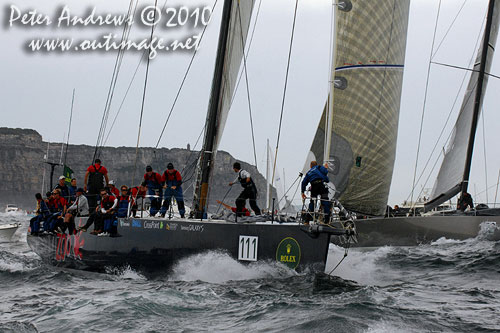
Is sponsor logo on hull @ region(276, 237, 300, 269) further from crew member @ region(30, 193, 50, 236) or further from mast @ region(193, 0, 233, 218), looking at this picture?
crew member @ region(30, 193, 50, 236)

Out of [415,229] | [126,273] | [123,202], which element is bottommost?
[126,273]

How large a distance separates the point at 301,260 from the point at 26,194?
126 meters

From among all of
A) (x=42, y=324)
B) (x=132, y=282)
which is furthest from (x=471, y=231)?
(x=42, y=324)

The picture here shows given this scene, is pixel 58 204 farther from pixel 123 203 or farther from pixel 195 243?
pixel 195 243

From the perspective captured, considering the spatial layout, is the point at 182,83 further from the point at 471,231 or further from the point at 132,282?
the point at 471,231

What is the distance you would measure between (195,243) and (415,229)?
9.16 m

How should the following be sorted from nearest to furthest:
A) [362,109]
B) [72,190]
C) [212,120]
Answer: [212,120], [72,190], [362,109]

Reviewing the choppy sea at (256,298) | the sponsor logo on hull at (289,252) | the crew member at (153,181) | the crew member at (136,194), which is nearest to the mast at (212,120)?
the crew member at (153,181)

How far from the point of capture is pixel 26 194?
128 meters

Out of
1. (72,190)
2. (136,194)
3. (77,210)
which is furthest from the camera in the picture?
(72,190)

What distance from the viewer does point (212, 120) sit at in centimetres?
1312

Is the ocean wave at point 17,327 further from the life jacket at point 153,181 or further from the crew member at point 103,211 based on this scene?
the life jacket at point 153,181

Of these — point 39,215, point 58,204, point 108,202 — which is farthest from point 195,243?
point 39,215

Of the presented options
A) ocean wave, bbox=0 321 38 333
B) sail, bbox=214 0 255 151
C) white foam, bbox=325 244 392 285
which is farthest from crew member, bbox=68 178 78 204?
ocean wave, bbox=0 321 38 333
